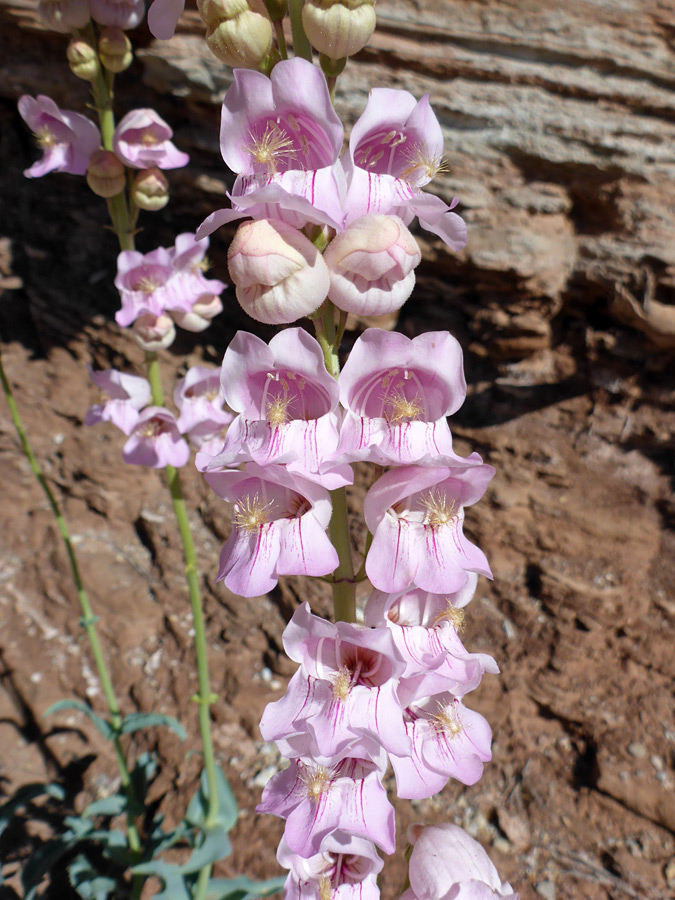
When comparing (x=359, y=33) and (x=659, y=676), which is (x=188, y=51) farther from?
(x=659, y=676)

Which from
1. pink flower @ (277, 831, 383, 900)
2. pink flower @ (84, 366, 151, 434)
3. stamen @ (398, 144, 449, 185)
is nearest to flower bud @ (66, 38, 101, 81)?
pink flower @ (84, 366, 151, 434)

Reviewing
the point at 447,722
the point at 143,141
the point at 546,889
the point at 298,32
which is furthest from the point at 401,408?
the point at 546,889

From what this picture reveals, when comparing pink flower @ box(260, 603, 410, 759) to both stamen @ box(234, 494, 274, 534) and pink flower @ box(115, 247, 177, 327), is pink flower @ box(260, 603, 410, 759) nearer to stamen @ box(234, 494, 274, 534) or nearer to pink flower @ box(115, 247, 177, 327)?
stamen @ box(234, 494, 274, 534)

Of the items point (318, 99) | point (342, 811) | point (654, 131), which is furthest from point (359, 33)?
point (654, 131)

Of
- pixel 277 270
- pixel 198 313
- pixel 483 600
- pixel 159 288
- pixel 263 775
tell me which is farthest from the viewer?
pixel 483 600

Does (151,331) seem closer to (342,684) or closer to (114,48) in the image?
(114,48)

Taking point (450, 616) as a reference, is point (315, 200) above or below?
above

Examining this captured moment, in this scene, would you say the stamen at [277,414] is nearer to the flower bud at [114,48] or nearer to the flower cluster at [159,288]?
the flower cluster at [159,288]
